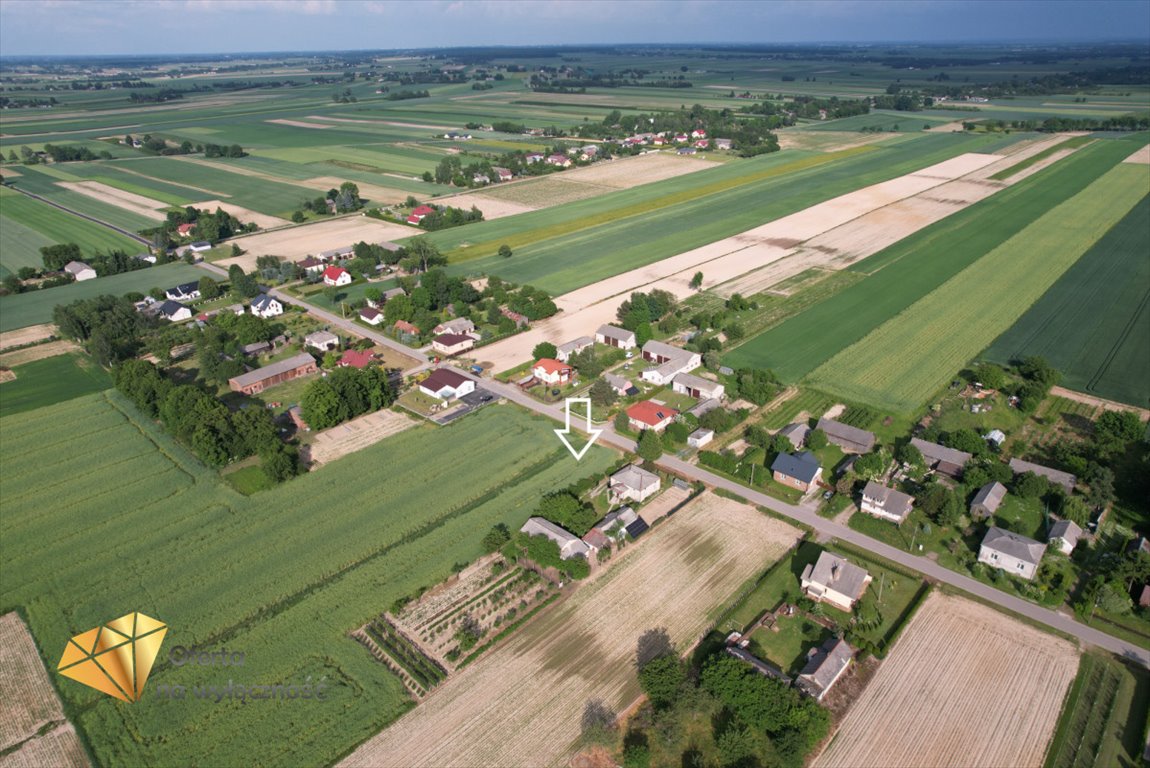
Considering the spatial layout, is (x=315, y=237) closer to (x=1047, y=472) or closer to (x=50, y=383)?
(x=50, y=383)

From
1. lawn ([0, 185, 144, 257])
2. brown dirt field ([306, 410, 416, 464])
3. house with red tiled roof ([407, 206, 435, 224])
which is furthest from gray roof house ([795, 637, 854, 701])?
lawn ([0, 185, 144, 257])

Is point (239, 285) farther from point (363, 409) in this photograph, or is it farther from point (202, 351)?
point (363, 409)

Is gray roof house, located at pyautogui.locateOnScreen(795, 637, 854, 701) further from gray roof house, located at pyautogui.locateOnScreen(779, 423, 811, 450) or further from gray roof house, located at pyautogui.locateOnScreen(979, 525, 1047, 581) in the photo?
gray roof house, located at pyautogui.locateOnScreen(779, 423, 811, 450)

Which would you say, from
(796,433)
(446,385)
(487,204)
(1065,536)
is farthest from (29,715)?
(487,204)

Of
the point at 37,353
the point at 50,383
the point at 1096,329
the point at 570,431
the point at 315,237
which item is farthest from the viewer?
the point at 315,237

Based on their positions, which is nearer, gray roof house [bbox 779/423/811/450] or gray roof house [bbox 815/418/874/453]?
gray roof house [bbox 815/418/874/453]

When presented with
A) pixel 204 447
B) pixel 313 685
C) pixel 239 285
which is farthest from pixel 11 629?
pixel 239 285
